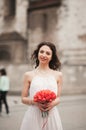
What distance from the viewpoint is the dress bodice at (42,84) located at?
5340 millimetres

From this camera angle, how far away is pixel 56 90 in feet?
17.7

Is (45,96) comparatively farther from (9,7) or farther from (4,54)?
(9,7)

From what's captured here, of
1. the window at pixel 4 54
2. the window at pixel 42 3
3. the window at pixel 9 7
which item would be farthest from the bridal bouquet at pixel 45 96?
the window at pixel 9 7

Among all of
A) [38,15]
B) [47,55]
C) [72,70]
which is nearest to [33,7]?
[38,15]

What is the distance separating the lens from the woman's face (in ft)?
17.9

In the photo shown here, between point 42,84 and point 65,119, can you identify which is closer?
point 42,84

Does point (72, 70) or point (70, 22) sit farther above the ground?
point (70, 22)

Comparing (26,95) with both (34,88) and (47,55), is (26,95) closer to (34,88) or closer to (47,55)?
(34,88)

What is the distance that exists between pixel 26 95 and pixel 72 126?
6801 millimetres

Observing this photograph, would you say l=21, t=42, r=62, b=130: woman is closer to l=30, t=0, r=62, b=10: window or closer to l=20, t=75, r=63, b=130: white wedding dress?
l=20, t=75, r=63, b=130: white wedding dress

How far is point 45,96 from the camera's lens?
516 centimetres

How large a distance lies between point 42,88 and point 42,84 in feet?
0.14

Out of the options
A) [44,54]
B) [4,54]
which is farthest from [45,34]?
[44,54]

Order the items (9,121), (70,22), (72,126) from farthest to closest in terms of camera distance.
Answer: (70,22), (9,121), (72,126)
